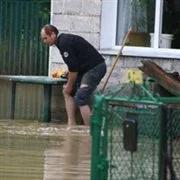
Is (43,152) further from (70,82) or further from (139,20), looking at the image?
(139,20)

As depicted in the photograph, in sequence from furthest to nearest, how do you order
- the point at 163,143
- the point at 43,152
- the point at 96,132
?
the point at 43,152 → the point at 96,132 → the point at 163,143

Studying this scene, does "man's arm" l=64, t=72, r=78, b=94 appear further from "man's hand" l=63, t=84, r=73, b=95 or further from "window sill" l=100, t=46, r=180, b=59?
"window sill" l=100, t=46, r=180, b=59

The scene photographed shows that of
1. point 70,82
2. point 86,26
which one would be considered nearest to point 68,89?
point 70,82

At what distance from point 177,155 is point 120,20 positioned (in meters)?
7.92

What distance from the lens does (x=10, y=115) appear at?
13.7m

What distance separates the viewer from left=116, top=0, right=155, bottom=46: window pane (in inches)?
532

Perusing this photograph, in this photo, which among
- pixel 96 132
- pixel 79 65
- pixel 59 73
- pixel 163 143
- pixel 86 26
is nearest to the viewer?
pixel 163 143

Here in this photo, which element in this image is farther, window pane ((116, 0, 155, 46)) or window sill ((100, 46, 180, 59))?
window pane ((116, 0, 155, 46))

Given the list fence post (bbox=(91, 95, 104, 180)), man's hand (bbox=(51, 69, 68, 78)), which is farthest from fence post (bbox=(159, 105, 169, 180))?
man's hand (bbox=(51, 69, 68, 78))

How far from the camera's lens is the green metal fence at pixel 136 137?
5.67 m

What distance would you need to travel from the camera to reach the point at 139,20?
13.7 metres

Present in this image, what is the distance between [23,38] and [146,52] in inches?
142

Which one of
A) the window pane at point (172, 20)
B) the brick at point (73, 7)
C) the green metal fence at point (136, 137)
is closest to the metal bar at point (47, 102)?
the brick at point (73, 7)

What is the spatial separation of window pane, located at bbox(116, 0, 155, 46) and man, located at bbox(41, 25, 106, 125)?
146cm
